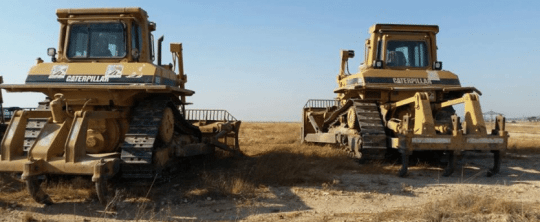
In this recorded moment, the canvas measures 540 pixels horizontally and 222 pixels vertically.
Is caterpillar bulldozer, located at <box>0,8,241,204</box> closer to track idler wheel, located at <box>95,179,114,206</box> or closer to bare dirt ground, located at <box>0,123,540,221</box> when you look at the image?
track idler wheel, located at <box>95,179,114,206</box>

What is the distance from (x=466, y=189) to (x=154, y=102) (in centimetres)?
587

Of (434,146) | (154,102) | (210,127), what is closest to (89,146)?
(154,102)

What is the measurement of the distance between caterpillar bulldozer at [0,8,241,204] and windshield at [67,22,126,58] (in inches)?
0.8

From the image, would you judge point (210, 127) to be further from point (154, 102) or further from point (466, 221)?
point (466, 221)

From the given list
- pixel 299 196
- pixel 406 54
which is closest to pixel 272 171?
pixel 299 196

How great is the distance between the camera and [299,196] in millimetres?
7016

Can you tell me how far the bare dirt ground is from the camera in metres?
5.84

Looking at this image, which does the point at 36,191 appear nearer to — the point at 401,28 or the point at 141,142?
the point at 141,142

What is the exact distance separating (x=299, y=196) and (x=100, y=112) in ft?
11.5

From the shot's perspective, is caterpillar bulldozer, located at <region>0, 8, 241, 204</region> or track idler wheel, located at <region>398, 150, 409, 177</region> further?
track idler wheel, located at <region>398, 150, 409, 177</region>

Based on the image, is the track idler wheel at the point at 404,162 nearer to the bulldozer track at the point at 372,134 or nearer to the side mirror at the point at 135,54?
the bulldozer track at the point at 372,134

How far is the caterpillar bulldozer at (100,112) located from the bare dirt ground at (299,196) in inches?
15.8

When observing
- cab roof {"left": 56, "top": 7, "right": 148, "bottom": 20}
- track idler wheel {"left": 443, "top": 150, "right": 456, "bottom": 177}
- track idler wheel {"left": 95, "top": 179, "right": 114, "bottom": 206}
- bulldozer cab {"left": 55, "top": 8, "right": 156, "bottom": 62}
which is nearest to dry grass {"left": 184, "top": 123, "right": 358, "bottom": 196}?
track idler wheel {"left": 95, "top": 179, "right": 114, "bottom": 206}

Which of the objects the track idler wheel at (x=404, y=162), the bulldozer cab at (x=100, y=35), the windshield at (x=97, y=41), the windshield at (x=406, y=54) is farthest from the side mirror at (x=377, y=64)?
the windshield at (x=97, y=41)
